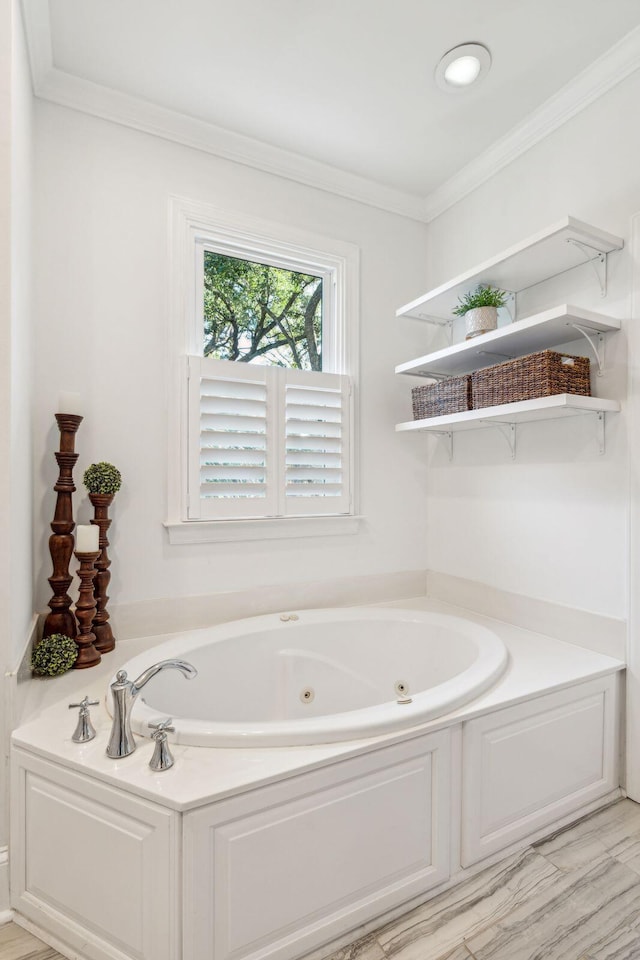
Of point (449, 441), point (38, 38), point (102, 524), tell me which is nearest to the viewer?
point (38, 38)

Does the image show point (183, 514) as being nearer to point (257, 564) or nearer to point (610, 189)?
point (257, 564)

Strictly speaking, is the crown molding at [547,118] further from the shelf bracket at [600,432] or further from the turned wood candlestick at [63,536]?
Result: the turned wood candlestick at [63,536]

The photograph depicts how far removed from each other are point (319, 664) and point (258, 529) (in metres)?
0.65

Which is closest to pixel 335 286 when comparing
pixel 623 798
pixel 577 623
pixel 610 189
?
pixel 610 189

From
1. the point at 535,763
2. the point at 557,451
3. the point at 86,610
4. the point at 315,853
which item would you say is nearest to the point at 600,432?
the point at 557,451

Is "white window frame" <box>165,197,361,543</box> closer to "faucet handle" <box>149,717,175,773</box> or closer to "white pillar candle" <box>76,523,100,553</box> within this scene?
"white pillar candle" <box>76,523,100,553</box>

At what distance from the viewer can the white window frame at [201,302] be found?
2.14 metres

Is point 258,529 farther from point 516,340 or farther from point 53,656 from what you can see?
point 516,340

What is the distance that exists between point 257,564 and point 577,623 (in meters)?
1.36

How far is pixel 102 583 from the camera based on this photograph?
193 centimetres

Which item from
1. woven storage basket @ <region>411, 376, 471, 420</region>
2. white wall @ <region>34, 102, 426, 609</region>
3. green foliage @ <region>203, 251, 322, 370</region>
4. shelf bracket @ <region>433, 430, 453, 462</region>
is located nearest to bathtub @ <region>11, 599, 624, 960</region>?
white wall @ <region>34, 102, 426, 609</region>

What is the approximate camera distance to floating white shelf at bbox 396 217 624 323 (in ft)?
5.72

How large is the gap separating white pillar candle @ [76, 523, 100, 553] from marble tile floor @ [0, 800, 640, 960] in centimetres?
104

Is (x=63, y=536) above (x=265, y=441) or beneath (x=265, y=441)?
beneath
